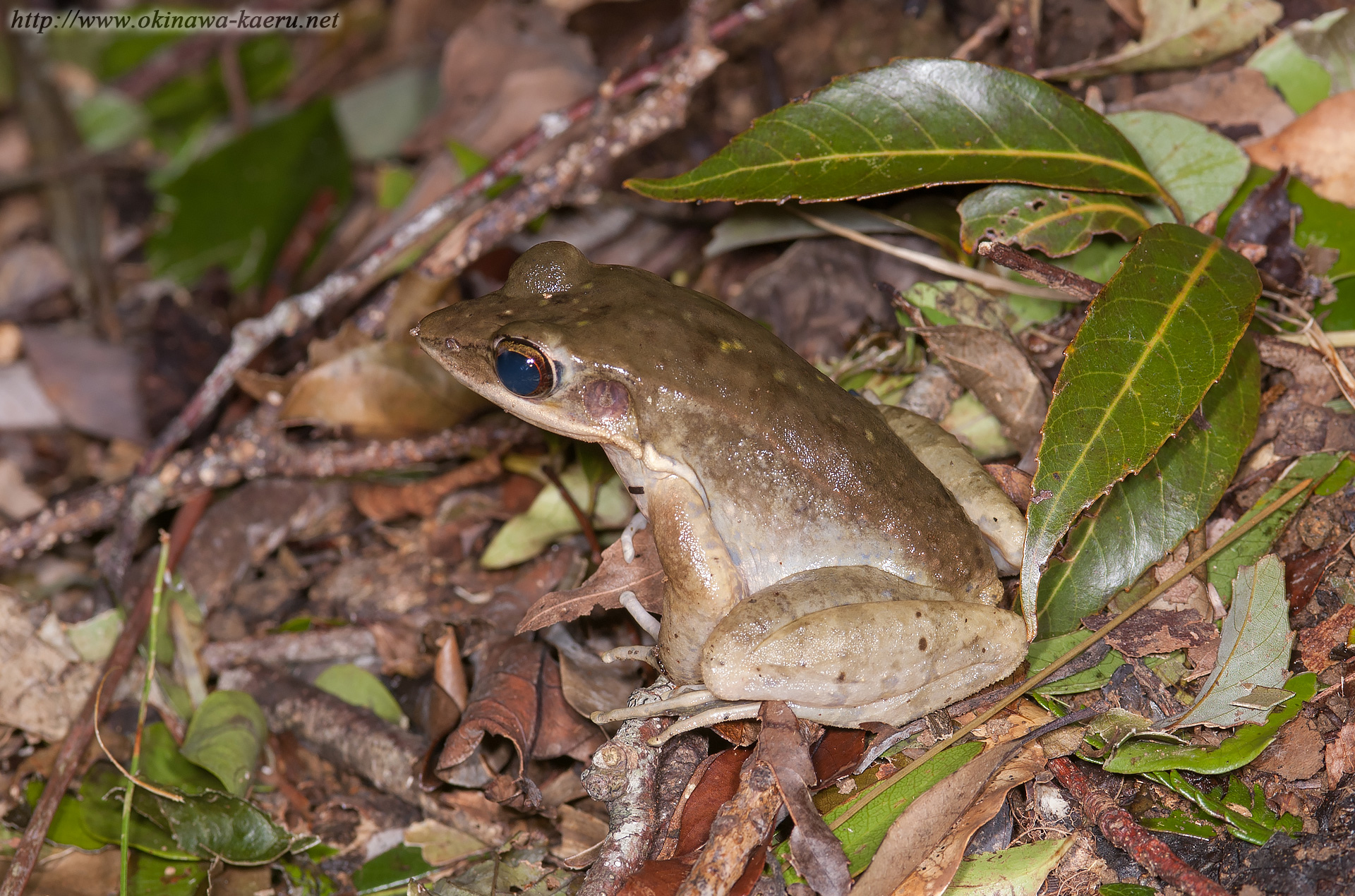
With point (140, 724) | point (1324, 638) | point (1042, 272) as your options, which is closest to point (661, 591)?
point (1042, 272)

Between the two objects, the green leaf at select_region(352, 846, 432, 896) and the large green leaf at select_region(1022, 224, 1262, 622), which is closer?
the large green leaf at select_region(1022, 224, 1262, 622)

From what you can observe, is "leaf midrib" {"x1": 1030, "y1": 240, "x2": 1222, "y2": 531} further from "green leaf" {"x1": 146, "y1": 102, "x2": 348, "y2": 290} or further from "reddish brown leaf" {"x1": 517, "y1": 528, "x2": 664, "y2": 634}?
"green leaf" {"x1": 146, "y1": 102, "x2": 348, "y2": 290}

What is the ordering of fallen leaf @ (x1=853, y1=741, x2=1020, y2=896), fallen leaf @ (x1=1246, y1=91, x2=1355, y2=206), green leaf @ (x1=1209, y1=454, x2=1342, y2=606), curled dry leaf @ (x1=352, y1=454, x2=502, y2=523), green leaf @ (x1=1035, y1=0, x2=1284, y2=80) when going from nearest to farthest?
fallen leaf @ (x1=853, y1=741, x2=1020, y2=896)
green leaf @ (x1=1209, y1=454, x2=1342, y2=606)
fallen leaf @ (x1=1246, y1=91, x2=1355, y2=206)
green leaf @ (x1=1035, y1=0, x2=1284, y2=80)
curled dry leaf @ (x1=352, y1=454, x2=502, y2=523)

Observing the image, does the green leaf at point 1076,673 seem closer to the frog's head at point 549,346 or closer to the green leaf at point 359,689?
the frog's head at point 549,346

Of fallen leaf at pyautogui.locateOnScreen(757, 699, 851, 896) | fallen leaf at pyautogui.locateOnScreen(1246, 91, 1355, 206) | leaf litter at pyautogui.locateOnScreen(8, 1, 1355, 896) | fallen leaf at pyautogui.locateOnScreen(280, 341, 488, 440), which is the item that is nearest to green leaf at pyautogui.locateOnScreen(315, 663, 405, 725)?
leaf litter at pyautogui.locateOnScreen(8, 1, 1355, 896)

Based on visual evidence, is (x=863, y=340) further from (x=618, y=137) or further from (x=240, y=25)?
(x=240, y=25)

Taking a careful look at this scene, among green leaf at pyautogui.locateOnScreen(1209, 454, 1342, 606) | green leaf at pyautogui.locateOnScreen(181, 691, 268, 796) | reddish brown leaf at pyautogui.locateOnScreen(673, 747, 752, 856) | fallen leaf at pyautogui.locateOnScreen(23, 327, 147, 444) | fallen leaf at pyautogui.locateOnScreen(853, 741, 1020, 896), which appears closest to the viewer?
fallen leaf at pyautogui.locateOnScreen(853, 741, 1020, 896)

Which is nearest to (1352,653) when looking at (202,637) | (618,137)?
(618,137)
